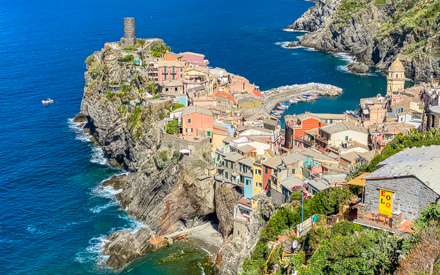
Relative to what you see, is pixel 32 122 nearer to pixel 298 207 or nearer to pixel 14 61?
pixel 14 61

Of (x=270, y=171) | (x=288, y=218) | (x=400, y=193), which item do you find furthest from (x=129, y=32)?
(x=400, y=193)

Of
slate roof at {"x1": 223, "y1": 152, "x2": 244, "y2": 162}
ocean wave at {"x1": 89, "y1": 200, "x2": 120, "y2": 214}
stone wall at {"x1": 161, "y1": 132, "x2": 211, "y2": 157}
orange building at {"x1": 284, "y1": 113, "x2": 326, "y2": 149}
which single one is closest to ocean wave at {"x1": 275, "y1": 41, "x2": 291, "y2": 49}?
orange building at {"x1": 284, "y1": 113, "x2": 326, "y2": 149}

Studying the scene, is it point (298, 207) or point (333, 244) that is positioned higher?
point (333, 244)

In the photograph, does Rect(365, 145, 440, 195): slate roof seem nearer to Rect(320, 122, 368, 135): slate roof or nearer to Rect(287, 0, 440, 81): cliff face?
Rect(320, 122, 368, 135): slate roof

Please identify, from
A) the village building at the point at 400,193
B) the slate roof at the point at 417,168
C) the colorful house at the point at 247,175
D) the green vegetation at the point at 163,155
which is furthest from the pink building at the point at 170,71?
the village building at the point at 400,193

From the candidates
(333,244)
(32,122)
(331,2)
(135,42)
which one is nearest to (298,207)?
(333,244)

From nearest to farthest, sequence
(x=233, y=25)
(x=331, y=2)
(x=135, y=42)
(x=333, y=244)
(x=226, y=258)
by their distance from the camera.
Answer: (x=333, y=244) → (x=226, y=258) → (x=135, y=42) → (x=331, y=2) → (x=233, y=25)

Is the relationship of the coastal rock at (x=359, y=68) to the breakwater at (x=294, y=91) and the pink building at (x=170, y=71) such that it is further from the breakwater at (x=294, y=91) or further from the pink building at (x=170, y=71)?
the pink building at (x=170, y=71)
